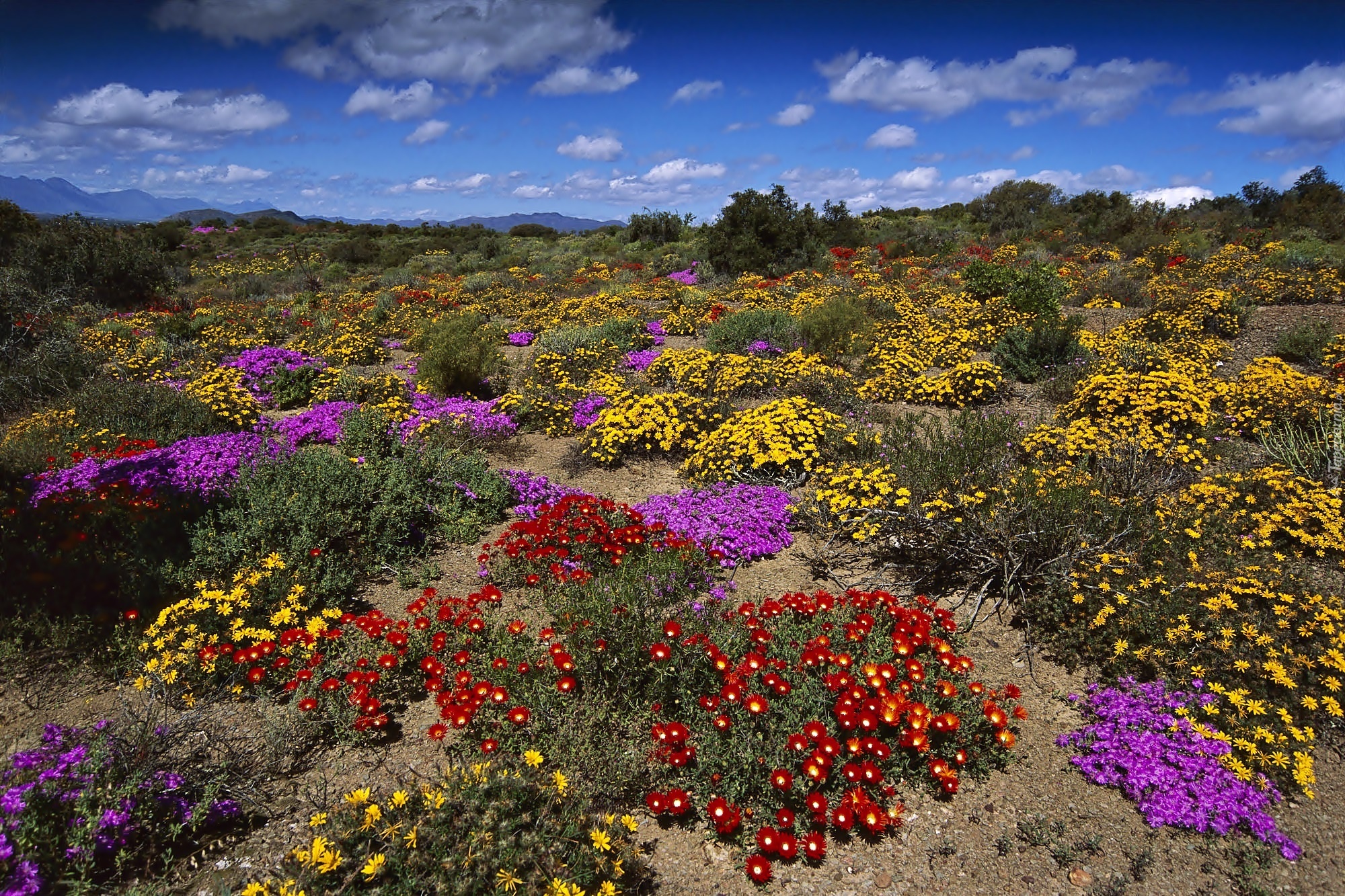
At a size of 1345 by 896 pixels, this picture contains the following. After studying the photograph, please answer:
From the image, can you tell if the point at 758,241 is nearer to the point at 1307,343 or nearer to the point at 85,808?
the point at 1307,343

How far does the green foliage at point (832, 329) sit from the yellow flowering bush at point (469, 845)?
995cm

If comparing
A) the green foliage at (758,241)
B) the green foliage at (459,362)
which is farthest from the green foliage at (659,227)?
the green foliage at (459,362)

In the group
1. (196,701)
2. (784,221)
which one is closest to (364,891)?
(196,701)

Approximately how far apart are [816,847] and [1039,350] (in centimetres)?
1005

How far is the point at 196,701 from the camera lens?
12.2 feet

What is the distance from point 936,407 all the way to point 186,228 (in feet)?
154

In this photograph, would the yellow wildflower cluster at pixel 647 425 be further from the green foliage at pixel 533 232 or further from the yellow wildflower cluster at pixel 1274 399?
the green foliage at pixel 533 232

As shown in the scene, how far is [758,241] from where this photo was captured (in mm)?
22469

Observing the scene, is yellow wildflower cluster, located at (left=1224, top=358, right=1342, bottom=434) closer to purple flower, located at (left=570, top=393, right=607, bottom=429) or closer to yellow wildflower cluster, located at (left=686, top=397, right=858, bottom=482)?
yellow wildflower cluster, located at (left=686, top=397, right=858, bottom=482)

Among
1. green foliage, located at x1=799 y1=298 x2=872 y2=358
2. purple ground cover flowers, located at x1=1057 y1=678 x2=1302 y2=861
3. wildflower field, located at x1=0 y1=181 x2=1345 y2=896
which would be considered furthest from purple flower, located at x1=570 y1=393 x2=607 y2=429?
purple ground cover flowers, located at x1=1057 y1=678 x2=1302 y2=861

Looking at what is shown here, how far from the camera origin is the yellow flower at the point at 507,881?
7.73 feet

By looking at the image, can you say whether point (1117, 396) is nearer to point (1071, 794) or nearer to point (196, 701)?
point (1071, 794)

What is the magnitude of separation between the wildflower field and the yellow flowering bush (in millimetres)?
20

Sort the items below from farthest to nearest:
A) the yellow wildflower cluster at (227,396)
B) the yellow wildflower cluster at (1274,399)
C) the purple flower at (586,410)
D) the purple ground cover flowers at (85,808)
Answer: the purple flower at (586,410)
the yellow wildflower cluster at (227,396)
the yellow wildflower cluster at (1274,399)
the purple ground cover flowers at (85,808)
